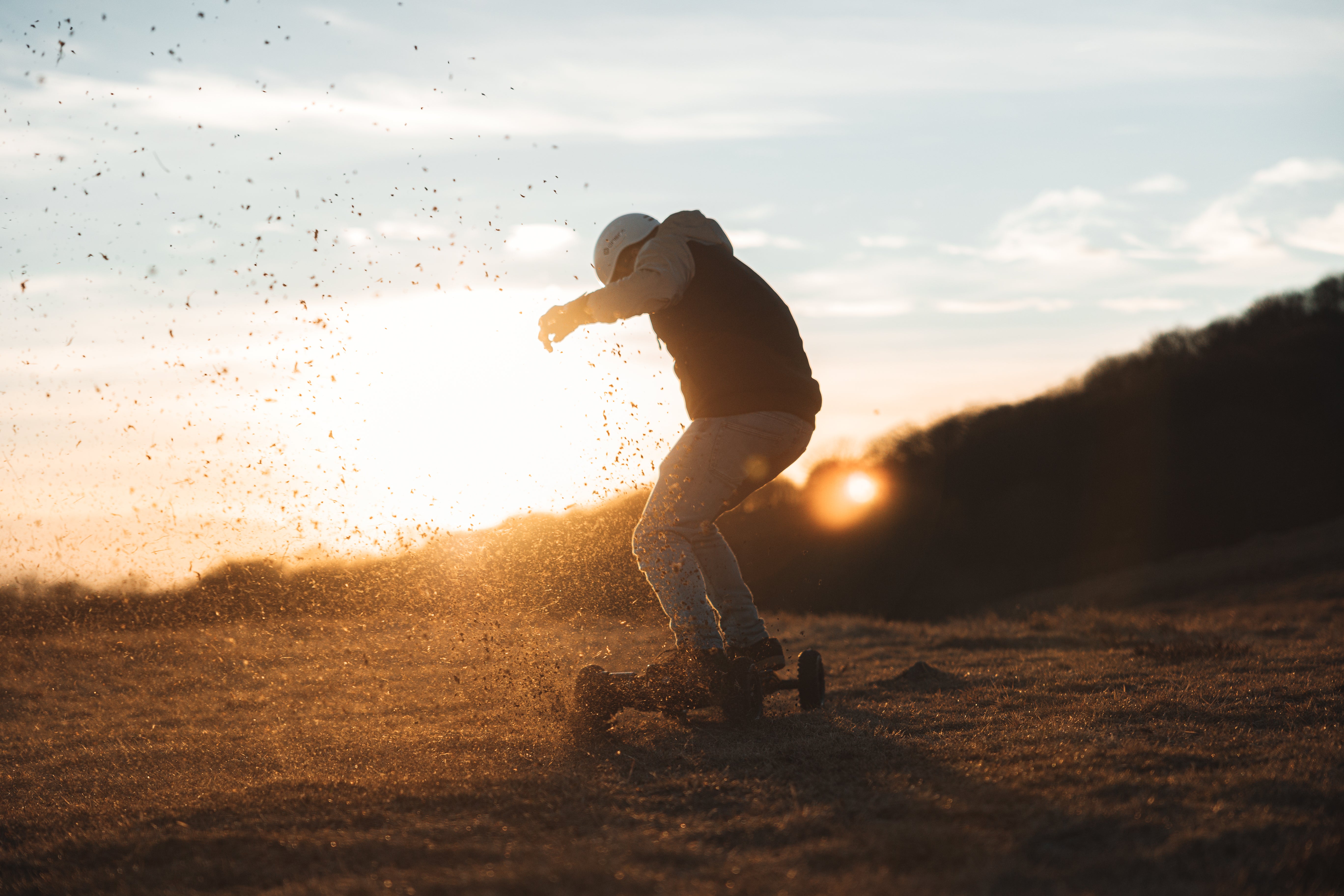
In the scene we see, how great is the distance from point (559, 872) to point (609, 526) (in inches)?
149

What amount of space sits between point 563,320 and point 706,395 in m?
0.75

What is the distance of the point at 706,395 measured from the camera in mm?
4699

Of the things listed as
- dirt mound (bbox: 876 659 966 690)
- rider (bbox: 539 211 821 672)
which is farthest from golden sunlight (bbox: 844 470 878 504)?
rider (bbox: 539 211 821 672)

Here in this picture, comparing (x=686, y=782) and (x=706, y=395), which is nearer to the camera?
(x=686, y=782)

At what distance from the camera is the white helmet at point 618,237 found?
4.88m

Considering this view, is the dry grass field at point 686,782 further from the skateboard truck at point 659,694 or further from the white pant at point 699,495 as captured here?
the white pant at point 699,495

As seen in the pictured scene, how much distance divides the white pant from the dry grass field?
590mm

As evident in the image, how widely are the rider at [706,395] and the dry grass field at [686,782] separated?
2.25 ft

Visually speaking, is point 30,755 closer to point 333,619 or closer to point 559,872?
point 333,619

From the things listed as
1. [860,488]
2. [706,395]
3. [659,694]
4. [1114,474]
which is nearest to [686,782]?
[659,694]

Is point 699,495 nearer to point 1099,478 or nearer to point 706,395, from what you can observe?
point 706,395

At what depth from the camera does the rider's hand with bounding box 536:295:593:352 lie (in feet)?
15.0

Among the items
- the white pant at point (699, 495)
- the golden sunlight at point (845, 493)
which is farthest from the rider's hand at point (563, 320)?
the golden sunlight at point (845, 493)

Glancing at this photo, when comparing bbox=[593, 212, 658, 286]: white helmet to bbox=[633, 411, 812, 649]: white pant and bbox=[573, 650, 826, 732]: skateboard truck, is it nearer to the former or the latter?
bbox=[633, 411, 812, 649]: white pant
